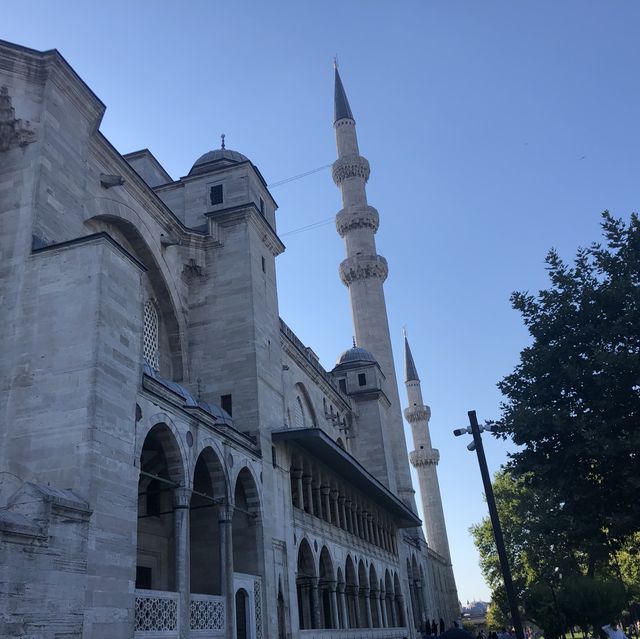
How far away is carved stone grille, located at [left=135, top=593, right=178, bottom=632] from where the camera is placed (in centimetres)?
1144

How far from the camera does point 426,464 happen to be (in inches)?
2279

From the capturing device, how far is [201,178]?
2209 centimetres

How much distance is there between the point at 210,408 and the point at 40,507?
798cm

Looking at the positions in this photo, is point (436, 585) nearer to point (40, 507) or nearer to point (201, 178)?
point (201, 178)

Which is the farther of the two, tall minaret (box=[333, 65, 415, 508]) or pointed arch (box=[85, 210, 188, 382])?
tall minaret (box=[333, 65, 415, 508])

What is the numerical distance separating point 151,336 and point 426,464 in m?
43.5

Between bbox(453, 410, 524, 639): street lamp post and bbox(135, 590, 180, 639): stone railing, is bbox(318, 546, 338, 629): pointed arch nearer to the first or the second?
bbox(135, 590, 180, 639): stone railing

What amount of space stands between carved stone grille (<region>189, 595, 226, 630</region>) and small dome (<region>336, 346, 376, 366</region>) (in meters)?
23.8

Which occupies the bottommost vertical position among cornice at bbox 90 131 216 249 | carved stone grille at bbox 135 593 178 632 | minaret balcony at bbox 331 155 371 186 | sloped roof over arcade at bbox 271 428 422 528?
carved stone grille at bbox 135 593 178 632

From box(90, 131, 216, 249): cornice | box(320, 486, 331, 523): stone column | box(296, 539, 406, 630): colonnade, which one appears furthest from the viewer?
box(320, 486, 331, 523): stone column

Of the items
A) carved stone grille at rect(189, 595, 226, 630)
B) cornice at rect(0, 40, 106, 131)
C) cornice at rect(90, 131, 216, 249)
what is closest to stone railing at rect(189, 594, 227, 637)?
carved stone grille at rect(189, 595, 226, 630)

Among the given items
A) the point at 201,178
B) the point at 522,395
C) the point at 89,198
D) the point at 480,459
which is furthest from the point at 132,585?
the point at 201,178

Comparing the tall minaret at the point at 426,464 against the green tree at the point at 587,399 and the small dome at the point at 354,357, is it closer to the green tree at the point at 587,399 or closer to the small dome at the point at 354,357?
the small dome at the point at 354,357

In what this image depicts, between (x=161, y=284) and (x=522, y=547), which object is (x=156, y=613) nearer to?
(x=161, y=284)
